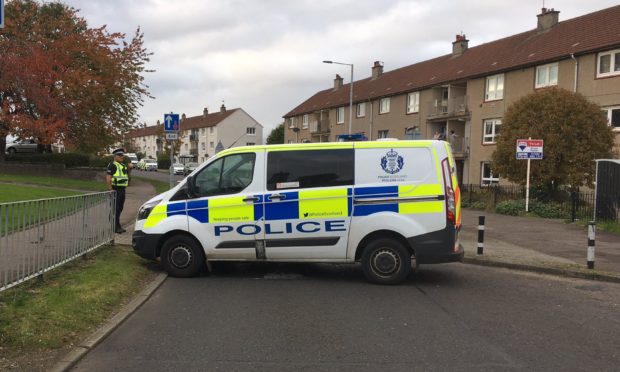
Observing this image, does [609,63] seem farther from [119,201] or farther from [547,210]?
[119,201]

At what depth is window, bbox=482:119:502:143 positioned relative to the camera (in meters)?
32.3

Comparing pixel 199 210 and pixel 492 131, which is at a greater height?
pixel 492 131

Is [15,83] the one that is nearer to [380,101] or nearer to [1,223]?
[1,223]

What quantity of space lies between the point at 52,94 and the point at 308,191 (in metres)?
20.8

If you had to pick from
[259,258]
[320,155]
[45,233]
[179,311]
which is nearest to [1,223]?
[45,233]

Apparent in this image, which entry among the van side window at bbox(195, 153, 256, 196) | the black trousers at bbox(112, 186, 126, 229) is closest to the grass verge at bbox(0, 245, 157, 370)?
the van side window at bbox(195, 153, 256, 196)

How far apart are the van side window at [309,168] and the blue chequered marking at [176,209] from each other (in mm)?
1317

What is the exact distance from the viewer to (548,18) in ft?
106

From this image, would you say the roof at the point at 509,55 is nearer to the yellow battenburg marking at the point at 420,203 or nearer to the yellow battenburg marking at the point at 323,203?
the yellow battenburg marking at the point at 420,203

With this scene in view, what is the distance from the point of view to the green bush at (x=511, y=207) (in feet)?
64.6

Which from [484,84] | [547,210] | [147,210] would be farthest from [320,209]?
[484,84]

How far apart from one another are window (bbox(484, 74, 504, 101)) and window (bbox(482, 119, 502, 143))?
1.38 meters

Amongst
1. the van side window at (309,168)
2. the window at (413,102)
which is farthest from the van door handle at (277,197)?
the window at (413,102)

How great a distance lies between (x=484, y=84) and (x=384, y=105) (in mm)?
11438
